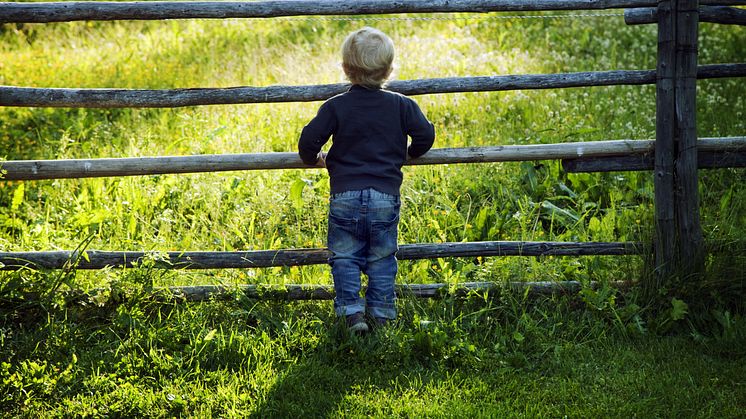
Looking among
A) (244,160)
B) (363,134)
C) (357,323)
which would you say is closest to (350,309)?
(357,323)

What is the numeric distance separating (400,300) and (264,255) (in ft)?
2.60

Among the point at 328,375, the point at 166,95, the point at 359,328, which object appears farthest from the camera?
the point at 166,95

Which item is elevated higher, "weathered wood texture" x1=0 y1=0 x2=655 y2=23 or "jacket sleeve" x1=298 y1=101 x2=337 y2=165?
"weathered wood texture" x1=0 y1=0 x2=655 y2=23

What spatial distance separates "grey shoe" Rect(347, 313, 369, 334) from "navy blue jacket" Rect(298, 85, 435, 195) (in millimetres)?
630

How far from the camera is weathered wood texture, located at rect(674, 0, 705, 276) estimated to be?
408cm

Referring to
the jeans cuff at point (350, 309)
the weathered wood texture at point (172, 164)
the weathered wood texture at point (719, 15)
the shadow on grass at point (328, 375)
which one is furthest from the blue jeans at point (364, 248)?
the weathered wood texture at point (719, 15)

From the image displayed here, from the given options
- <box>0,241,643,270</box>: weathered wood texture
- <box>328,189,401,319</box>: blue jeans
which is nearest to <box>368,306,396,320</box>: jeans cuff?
<box>328,189,401,319</box>: blue jeans

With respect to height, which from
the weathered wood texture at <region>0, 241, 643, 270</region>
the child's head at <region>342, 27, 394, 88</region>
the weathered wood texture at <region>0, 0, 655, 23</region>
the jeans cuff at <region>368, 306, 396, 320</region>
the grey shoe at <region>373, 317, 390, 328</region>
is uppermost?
the weathered wood texture at <region>0, 0, 655, 23</region>

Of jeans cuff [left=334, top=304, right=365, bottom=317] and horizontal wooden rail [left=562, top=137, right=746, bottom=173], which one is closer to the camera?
jeans cuff [left=334, top=304, right=365, bottom=317]

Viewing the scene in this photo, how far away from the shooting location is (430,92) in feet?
13.9

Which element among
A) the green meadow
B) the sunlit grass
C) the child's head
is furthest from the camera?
the sunlit grass

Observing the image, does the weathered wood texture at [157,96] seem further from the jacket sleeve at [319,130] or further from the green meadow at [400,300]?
the green meadow at [400,300]

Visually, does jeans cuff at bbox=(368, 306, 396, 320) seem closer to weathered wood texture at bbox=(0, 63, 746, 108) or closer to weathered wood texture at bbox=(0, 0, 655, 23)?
weathered wood texture at bbox=(0, 63, 746, 108)

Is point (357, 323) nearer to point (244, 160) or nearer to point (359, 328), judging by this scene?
point (359, 328)
